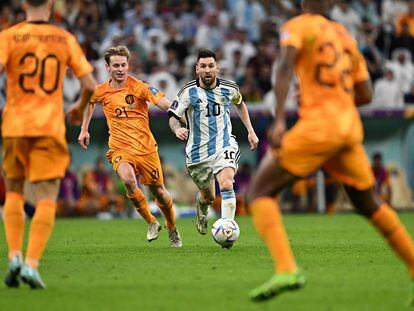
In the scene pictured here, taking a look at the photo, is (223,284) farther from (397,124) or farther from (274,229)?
(397,124)

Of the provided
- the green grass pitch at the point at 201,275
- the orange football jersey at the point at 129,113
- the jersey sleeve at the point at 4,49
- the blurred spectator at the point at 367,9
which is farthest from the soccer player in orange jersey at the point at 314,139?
the blurred spectator at the point at 367,9

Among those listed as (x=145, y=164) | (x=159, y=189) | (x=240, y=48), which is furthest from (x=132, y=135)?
(x=240, y=48)

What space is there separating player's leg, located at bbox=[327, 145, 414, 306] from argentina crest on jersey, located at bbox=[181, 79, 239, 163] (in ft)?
19.7

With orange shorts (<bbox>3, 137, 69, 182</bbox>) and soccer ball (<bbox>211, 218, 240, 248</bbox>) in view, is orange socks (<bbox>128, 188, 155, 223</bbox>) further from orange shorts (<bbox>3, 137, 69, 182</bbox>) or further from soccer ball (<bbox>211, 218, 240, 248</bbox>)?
orange shorts (<bbox>3, 137, 69, 182</bbox>)

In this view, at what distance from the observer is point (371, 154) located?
27.4 meters

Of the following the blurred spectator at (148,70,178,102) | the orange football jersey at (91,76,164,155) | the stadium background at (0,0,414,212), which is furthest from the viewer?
the stadium background at (0,0,414,212)

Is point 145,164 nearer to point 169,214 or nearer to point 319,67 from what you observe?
point 169,214

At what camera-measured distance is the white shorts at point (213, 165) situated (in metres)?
14.1

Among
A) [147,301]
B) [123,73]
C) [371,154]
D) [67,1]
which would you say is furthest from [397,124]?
[147,301]

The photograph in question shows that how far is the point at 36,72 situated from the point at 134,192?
17.6 ft

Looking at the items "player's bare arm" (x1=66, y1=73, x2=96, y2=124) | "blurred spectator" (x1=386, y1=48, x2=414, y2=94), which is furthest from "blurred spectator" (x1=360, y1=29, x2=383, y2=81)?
"player's bare arm" (x1=66, y1=73, x2=96, y2=124)

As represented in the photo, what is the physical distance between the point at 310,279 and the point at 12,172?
2870 mm

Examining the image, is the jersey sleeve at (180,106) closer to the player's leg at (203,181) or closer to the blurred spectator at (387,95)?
the player's leg at (203,181)

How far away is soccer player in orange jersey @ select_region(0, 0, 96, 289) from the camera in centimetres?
888
